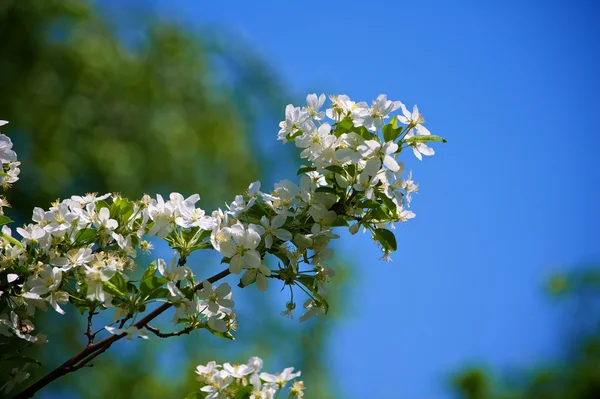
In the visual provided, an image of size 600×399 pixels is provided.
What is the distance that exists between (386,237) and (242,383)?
1.39ft

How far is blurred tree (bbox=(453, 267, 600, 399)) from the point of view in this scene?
22.3 ft

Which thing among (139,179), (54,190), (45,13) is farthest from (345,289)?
(45,13)

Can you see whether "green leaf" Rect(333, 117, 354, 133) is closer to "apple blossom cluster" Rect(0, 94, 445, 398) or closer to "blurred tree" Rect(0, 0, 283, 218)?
"apple blossom cluster" Rect(0, 94, 445, 398)

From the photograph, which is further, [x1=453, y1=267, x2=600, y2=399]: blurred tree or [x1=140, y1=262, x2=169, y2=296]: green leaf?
[x1=453, y1=267, x2=600, y2=399]: blurred tree

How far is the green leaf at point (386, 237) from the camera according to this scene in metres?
1.40

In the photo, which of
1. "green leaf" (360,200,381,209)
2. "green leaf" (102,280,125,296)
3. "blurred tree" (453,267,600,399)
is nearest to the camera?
"green leaf" (102,280,125,296)

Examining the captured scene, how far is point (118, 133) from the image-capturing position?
757 centimetres

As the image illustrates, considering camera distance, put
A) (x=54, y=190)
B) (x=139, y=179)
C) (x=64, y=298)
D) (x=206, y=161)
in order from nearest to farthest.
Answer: (x=64, y=298)
(x=54, y=190)
(x=139, y=179)
(x=206, y=161)

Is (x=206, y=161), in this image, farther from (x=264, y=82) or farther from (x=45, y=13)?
(x=45, y=13)

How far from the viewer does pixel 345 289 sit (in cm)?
916

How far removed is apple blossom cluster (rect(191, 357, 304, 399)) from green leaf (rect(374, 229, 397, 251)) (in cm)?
34

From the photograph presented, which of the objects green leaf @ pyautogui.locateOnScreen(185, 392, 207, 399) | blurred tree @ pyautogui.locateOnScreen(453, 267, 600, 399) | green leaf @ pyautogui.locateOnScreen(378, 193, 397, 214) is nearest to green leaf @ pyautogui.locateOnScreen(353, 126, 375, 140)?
green leaf @ pyautogui.locateOnScreen(378, 193, 397, 214)

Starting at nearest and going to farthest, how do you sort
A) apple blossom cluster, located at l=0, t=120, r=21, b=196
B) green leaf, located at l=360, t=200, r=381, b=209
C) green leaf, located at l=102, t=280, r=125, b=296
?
1. green leaf, located at l=102, t=280, r=125, b=296
2. green leaf, located at l=360, t=200, r=381, b=209
3. apple blossom cluster, located at l=0, t=120, r=21, b=196

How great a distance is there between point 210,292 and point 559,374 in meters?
7.00
